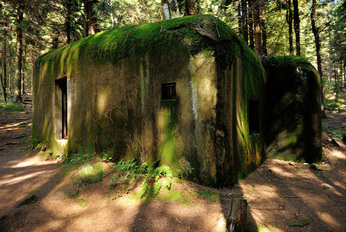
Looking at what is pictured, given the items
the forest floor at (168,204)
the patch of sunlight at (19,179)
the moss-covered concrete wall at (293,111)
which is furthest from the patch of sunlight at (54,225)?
the moss-covered concrete wall at (293,111)

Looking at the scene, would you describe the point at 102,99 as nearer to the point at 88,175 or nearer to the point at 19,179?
the point at 88,175

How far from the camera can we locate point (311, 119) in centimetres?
625

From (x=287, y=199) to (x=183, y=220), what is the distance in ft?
8.31

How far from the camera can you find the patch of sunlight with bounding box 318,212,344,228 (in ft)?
10.4

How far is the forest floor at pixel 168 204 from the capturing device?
305 centimetres

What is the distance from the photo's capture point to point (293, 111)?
6.45 m

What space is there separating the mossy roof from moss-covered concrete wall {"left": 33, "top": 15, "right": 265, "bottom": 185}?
0.07ft

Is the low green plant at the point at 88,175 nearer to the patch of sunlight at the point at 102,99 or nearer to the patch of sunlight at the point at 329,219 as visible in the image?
the patch of sunlight at the point at 102,99

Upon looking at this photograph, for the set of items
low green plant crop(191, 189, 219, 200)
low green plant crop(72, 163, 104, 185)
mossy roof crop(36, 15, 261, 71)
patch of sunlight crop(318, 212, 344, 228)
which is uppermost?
mossy roof crop(36, 15, 261, 71)

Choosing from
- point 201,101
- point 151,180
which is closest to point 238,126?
point 201,101

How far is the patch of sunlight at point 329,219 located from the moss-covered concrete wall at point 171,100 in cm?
169

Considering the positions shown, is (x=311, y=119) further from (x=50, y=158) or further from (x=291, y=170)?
(x=50, y=158)

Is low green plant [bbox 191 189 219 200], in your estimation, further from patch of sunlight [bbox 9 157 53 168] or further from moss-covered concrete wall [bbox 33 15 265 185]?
patch of sunlight [bbox 9 157 53 168]

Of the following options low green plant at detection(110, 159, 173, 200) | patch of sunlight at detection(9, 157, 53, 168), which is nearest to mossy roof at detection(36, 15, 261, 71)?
low green plant at detection(110, 159, 173, 200)
